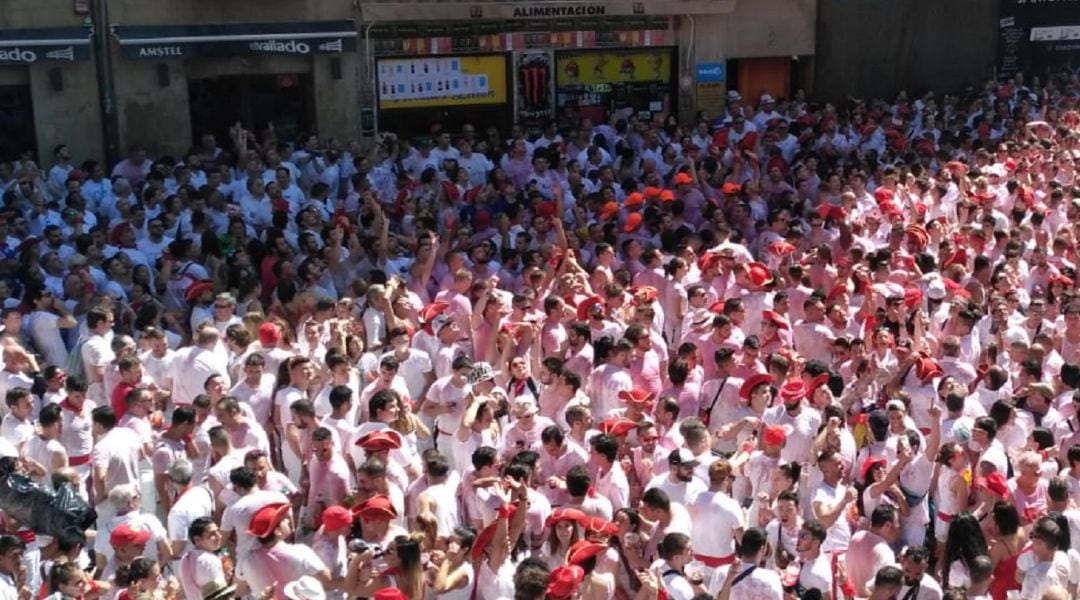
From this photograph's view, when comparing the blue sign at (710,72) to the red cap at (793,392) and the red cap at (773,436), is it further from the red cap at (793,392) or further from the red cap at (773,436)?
the red cap at (773,436)

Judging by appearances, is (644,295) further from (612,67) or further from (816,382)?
(612,67)

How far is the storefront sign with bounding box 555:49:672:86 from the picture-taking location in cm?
2223

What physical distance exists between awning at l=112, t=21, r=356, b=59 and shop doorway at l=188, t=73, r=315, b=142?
0.57m

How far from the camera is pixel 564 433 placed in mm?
8820

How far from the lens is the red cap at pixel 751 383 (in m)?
9.66

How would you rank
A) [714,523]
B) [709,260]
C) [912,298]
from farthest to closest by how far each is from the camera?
[709,260] < [912,298] < [714,523]

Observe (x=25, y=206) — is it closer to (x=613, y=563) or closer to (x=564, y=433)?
(x=564, y=433)

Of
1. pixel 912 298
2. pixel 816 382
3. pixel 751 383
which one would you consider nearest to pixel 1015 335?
pixel 912 298

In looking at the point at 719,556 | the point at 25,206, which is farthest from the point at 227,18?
the point at 719,556

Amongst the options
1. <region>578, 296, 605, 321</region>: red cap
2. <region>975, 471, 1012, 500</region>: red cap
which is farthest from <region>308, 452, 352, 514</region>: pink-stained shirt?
<region>975, 471, 1012, 500</region>: red cap

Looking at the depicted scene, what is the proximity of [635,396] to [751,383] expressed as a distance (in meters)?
0.84

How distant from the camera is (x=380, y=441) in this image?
824cm

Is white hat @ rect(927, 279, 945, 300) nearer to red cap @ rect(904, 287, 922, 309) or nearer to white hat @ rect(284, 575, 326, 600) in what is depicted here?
red cap @ rect(904, 287, 922, 309)

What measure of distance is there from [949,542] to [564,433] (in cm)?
245
